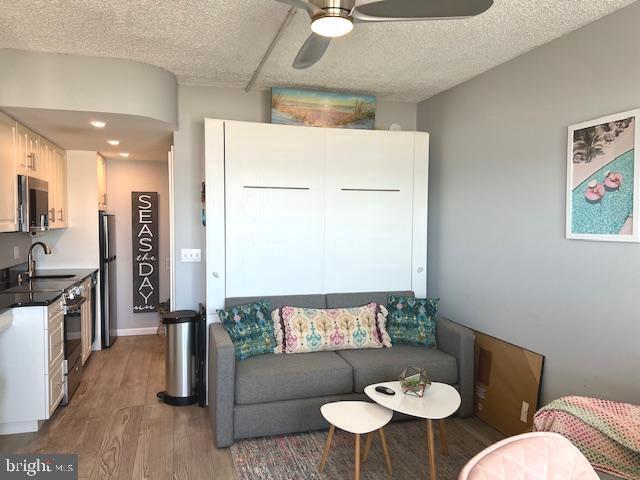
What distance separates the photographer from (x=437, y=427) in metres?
3.21

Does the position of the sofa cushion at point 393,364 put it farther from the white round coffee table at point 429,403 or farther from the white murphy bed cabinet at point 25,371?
the white murphy bed cabinet at point 25,371

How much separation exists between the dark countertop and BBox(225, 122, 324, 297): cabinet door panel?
4.21ft

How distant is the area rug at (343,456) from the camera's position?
2627 mm

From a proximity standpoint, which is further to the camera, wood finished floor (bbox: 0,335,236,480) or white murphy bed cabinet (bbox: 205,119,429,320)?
white murphy bed cabinet (bbox: 205,119,429,320)

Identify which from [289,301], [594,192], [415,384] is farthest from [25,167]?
[594,192]

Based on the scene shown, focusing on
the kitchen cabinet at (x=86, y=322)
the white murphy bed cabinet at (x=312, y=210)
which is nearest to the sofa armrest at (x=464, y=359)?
the white murphy bed cabinet at (x=312, y=210)

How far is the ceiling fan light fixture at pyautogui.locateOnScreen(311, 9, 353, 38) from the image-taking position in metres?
1.86

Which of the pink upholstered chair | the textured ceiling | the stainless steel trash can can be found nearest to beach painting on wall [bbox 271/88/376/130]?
the textured ceiling

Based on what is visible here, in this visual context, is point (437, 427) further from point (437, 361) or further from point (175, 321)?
point (175, 321)

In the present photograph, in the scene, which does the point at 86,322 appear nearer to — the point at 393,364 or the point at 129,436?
the point at 129,436

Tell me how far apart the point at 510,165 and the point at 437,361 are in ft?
4.95

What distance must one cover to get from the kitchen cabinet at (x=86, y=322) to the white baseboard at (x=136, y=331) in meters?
1.02

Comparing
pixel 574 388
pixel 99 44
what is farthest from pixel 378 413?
pixel 99 44

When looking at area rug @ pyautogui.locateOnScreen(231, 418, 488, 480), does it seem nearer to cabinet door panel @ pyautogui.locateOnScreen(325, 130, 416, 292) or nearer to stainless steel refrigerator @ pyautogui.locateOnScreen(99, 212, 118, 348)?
cabinet door panel @ pyautogui.locateOnScreen(325, 130, 416, 292)
